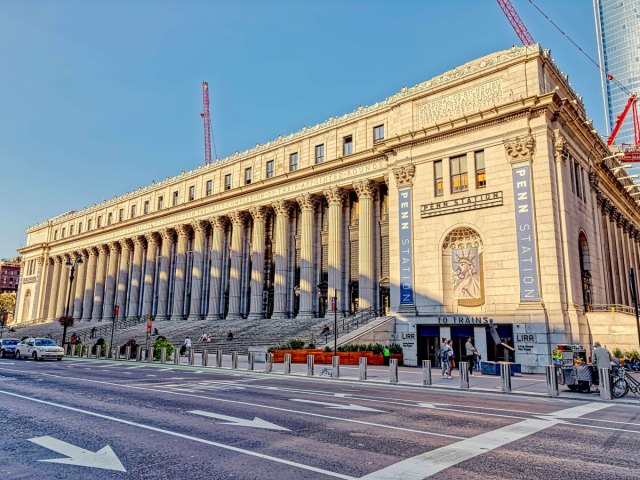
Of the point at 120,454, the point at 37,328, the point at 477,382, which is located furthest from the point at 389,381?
the point at 37,328

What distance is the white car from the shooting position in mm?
30797

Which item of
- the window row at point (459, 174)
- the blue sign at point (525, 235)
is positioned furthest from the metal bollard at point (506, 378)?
the window row at point (459, 174)

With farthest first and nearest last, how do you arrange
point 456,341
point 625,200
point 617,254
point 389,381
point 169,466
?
point 625,200 → point 617,254 → point 456,341 → point 389,381 → point 169,466

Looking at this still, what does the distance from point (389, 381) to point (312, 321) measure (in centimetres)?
1885

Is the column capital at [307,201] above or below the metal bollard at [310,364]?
above

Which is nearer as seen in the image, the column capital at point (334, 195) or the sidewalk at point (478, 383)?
the sidewalk at point (478, 383)

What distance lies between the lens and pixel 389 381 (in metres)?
19.2


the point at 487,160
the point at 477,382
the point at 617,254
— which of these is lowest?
the point at 477,382

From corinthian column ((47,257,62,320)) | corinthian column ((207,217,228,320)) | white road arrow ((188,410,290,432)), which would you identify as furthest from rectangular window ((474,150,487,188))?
corinthian column ((47,257,62,320))

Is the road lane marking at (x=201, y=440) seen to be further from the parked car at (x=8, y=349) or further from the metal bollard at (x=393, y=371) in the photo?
the parked car at (x=8, y=349)

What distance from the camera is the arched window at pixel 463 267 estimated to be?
29141 mm

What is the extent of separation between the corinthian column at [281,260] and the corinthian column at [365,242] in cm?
896

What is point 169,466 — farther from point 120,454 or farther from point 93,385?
point 93,385

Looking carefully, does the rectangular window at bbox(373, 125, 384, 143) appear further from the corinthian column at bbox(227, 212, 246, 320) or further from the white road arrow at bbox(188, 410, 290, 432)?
the white road arrow at bbox(188, 410, 290, 432)
